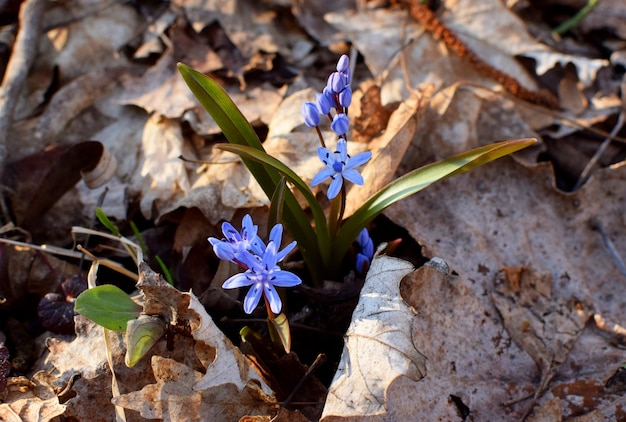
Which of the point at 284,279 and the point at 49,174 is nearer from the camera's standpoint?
the point at 284,279

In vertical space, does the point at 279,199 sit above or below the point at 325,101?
below

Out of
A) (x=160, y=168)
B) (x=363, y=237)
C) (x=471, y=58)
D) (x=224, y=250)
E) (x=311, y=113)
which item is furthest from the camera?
(x=471, y=58)

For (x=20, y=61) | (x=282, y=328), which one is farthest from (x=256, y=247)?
(x=20, y=61)

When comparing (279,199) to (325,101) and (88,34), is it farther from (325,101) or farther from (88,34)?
(88,34)

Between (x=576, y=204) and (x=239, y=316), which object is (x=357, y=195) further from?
(x=576, y=204)

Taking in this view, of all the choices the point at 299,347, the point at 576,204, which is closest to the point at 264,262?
the point at 299,347
